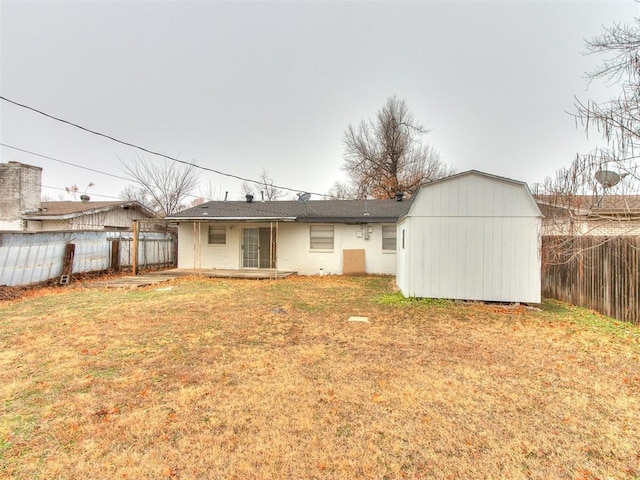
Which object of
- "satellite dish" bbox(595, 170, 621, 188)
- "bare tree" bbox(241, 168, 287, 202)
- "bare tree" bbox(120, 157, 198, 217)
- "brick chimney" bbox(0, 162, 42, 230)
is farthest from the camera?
"bare tree" bbox(241, 168, 287, 202)

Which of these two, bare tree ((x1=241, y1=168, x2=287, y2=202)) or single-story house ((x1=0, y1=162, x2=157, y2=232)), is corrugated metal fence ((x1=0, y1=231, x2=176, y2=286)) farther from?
bare tree ((x1=241, y1=168, x2=287, y2=202))

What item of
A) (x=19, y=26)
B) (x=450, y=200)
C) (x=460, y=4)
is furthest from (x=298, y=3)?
(x=450, y=200)

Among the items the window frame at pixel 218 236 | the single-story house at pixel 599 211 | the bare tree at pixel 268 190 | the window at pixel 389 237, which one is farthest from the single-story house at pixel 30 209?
the single-story house at pixel 599 211

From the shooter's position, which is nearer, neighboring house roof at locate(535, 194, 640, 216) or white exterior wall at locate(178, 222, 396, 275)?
neighboring house roof at locate(535, 194, 640, 216)

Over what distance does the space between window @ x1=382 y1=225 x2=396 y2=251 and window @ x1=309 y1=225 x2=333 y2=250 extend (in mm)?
2312

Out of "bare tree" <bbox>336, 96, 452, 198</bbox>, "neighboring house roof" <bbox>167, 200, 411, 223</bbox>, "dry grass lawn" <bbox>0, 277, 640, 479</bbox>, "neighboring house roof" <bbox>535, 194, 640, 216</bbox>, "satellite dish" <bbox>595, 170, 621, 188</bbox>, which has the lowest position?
"dry grass lawn" <bbox>0, 277, 640, 479</bbox>

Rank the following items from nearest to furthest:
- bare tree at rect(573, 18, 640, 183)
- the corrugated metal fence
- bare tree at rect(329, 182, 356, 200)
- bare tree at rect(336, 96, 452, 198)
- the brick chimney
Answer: bare tree at rect(573, 18, 640, 183), the corrugated metal fence, the brick chimney, bare tree at rect(336, 96, 452, 198), bare tree at rect(329, 182, 356, 200)

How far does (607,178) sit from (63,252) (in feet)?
48.5

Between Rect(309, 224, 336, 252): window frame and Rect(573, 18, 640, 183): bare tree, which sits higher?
Rect(573, 18, 640, 183): bare tree

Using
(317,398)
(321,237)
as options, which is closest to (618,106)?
(317,398)

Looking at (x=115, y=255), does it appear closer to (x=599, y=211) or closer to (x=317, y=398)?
(x=317, y=398)

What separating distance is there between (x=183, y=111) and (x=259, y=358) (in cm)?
1617

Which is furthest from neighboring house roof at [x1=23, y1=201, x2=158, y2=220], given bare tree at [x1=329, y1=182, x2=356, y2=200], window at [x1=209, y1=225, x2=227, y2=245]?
bare tree at [x1=329, y1=182, x2=356, y2=200]

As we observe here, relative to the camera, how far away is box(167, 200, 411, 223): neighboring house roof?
524 inches
